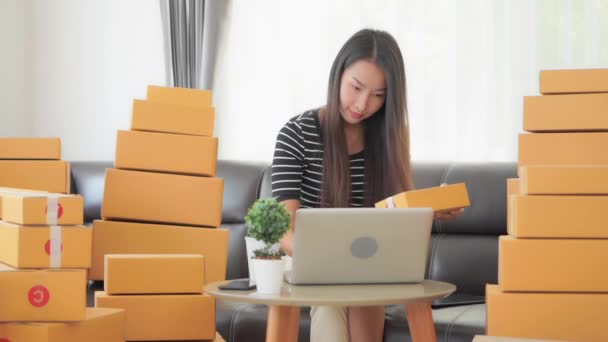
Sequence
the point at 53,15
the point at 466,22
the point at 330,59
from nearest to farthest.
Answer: the point at 466,22 < the point at 330,59 < the point at 53,15

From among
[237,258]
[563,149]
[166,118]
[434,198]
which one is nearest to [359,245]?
[434,198]

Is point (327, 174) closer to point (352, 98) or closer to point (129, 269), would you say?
point (352, 98)

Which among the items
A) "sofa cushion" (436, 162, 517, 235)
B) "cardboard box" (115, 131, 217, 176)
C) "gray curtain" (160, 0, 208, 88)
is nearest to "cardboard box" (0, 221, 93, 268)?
"cardboard box" (115, 131, 217, 176)

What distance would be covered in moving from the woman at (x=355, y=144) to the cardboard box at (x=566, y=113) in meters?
0.49

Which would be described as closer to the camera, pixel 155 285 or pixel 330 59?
pixel 155 285

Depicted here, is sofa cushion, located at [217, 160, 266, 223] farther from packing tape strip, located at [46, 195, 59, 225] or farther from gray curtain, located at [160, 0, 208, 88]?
packing tape strip, located at [46, 195, 59, 225]

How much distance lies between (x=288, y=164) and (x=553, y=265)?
3.11 feet

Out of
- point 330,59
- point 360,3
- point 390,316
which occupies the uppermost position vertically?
point 360,3

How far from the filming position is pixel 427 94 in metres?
3.86

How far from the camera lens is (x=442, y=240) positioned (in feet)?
10.4

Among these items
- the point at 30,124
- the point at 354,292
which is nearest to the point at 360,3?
the point at 30,124

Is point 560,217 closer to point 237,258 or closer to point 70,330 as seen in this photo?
point 70,330

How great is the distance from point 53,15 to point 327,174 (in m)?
2.66

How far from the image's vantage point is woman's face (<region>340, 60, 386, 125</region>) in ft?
8.11
